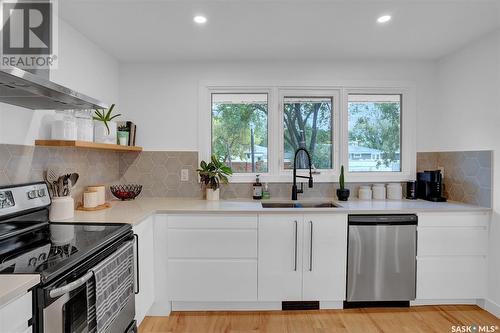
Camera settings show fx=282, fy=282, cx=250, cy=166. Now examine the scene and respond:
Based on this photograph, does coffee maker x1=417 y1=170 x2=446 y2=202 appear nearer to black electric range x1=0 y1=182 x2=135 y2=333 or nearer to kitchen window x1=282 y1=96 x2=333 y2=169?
kitchen window x1=282 y1=96 x2=333 y2=169

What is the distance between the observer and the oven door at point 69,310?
1.08 m

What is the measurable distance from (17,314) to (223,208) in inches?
61.2

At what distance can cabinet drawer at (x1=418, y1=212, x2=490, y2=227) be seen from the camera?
2375 millimetres

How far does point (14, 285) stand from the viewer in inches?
37.1

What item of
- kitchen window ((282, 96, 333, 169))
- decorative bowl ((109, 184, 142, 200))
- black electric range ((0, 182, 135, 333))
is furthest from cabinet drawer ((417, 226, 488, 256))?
decorative bowl ((109, 184, 142, 200))

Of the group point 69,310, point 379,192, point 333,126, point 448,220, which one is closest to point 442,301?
point 448,220

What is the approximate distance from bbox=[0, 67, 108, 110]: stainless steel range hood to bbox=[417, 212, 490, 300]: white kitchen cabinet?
2.65 m

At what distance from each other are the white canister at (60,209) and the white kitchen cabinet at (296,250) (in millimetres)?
1405

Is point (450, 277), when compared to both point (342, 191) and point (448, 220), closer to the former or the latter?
point (448, 220)

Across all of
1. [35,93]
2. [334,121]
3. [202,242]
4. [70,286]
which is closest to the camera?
[70,286]

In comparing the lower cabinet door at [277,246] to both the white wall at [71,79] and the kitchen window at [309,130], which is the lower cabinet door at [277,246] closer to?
the kitchen window at [309,130]

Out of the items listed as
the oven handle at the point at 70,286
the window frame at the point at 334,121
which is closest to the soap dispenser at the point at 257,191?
the window frame at the point at 334,121

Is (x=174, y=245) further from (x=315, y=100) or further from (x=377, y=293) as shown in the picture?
(x=315, y=100)

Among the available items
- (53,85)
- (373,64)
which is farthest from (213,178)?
(373,64)
